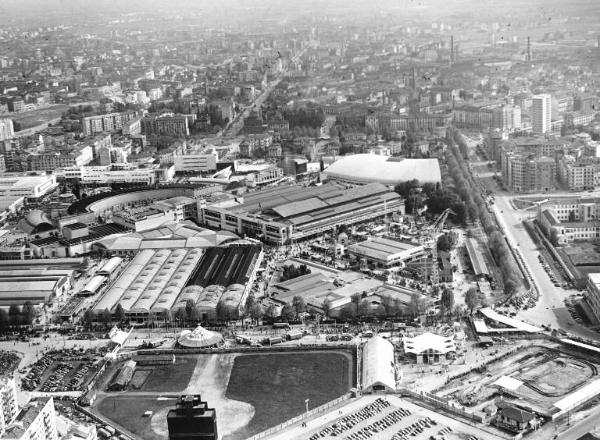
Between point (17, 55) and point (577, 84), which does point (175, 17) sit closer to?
point (17, 55)

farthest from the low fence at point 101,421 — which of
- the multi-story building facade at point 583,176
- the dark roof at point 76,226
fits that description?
the multi-story building facade at point 583,176

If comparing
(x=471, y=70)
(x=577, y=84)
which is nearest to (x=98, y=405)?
(x=577, y=84)

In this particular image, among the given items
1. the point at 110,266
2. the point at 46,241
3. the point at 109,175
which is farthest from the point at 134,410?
the point at 109,175

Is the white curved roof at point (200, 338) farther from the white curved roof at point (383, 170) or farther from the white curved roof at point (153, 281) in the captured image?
the white curved roof at point (383, 170)

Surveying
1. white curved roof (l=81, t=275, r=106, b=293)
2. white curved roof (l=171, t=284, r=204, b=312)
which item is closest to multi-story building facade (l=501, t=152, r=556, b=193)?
white curved roof (l=171, t=284, r=204, b=312)

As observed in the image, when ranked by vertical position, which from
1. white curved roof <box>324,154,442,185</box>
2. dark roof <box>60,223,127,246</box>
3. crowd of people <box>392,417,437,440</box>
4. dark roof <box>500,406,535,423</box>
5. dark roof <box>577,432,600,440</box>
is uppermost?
white curved roof <box>324,154,442,185</box>

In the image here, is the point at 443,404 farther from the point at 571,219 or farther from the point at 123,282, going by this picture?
the point at 571,219

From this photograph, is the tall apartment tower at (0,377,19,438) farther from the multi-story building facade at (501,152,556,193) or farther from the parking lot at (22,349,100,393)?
the multi-story building facade at (501,152,556,193)
